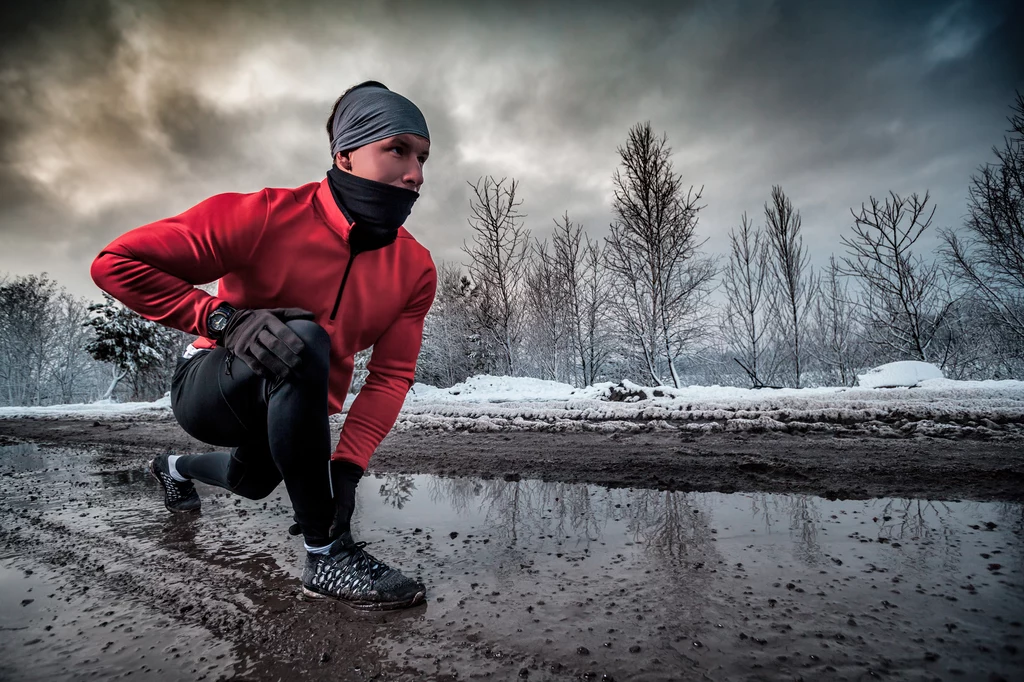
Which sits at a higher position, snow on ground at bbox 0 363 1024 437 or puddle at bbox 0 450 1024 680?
snow on ground at bbox 0 363 1024 437

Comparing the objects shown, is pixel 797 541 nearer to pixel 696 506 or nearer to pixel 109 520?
pixel 696 506

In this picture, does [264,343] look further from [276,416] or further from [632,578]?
[632,578]

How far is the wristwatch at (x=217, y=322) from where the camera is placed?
1.64 meters

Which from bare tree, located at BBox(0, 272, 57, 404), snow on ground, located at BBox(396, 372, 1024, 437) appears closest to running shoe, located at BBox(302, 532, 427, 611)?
snow on ground, located at BBox(396, 372, 1024, 437)

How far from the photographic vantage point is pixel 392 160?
1.88 meters

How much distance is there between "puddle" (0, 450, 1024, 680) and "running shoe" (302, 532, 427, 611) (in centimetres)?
7

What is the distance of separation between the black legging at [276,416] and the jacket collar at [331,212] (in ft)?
1.39

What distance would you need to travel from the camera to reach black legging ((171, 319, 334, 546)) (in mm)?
1612

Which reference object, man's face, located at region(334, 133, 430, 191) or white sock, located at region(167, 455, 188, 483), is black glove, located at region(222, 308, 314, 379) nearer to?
man's face, located at region(334, 133, 430, 191)

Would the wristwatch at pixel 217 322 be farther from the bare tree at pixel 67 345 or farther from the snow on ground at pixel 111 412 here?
the bare tree at pixel 67 345

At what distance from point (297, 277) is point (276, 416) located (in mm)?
536

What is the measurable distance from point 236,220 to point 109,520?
2.00 metres

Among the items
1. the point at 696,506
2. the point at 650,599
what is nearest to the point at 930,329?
the point at 696,506

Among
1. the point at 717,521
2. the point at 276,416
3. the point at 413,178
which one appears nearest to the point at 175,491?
the point at 276,416
